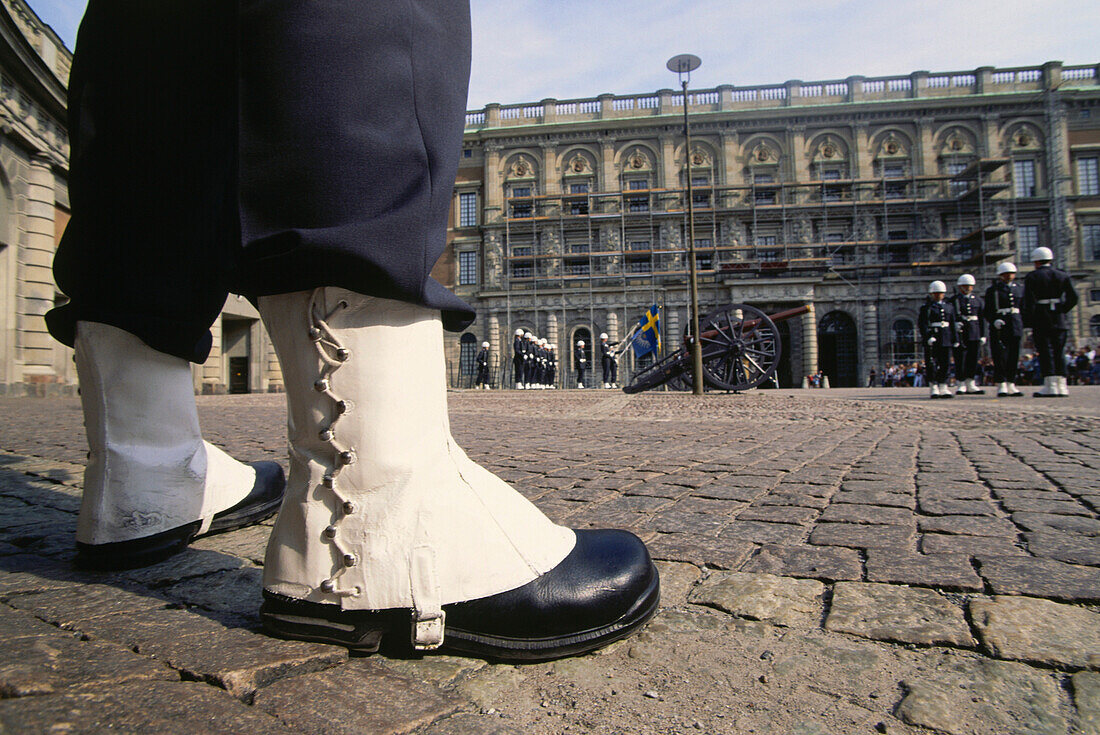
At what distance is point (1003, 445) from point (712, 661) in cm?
310

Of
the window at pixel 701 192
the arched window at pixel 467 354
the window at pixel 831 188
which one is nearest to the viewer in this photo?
the window at pixel 831 188

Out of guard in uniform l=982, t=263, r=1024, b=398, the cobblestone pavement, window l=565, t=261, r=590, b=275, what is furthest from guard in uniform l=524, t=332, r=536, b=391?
the cobblestone pavement

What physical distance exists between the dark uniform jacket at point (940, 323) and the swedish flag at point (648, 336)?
23.9ft

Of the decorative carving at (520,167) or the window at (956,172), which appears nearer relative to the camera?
the window at (956,172)

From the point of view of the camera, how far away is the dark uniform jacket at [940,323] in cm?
962

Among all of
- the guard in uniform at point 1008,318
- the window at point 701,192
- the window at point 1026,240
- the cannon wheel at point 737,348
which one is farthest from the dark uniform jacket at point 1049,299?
the window at point 1026,240

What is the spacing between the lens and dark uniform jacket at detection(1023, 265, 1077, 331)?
7891mm

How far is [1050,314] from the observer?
791 centimetres

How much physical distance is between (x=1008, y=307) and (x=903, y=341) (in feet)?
71.3

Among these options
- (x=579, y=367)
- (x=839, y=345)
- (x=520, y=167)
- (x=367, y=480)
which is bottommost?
(x=367, y=480)

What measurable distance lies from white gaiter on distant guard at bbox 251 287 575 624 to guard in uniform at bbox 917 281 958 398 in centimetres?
1059

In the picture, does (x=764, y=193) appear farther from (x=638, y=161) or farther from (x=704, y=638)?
(x=704, y=638)

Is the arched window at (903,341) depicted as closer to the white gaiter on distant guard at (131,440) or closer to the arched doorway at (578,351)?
the arched doorway at (578,351)

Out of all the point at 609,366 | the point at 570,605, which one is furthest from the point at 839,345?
the point at 570,605
